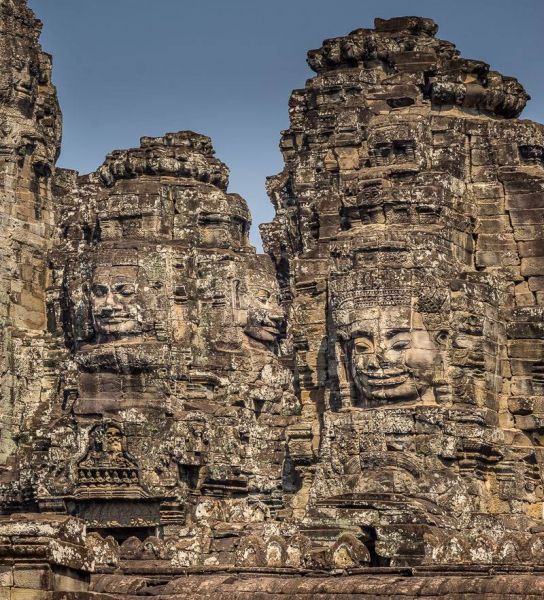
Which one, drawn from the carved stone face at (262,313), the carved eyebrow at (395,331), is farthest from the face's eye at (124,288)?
the carved eyebrow at (395,331)

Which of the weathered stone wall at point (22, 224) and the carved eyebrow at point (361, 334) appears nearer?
the carved eyebrow at point (361, 334)

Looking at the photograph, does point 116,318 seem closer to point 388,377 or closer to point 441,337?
point 388,377

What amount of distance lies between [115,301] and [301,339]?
22.5ft

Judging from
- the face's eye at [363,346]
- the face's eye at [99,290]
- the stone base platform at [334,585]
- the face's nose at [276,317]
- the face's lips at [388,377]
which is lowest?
the stone base platform at [334,585]

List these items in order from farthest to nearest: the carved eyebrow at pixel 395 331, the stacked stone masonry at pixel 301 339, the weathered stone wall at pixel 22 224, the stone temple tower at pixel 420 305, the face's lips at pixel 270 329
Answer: the weathered stone wall at pixel 22 224 < the face's lips at pixel 270 329 < the carved eyebrow at pixel 395 331 < the stone temple tower at pixel 420 305 < the stacked stone masonry at pixel 301 339

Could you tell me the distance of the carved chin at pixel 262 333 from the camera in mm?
70125

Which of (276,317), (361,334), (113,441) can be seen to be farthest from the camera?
(276,317)

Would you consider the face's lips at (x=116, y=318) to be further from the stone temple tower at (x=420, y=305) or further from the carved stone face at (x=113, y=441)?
the stone temple tower at (x=420, y=305)

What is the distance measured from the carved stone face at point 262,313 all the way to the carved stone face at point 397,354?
10994mm

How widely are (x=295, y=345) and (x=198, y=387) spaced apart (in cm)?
641

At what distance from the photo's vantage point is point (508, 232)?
62.2 metres

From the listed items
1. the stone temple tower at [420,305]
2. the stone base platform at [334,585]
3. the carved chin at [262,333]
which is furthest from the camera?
the carved chin at [262,333]

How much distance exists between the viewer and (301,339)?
6312 centimetres

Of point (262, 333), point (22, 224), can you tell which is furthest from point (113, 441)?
point (22, 224)
